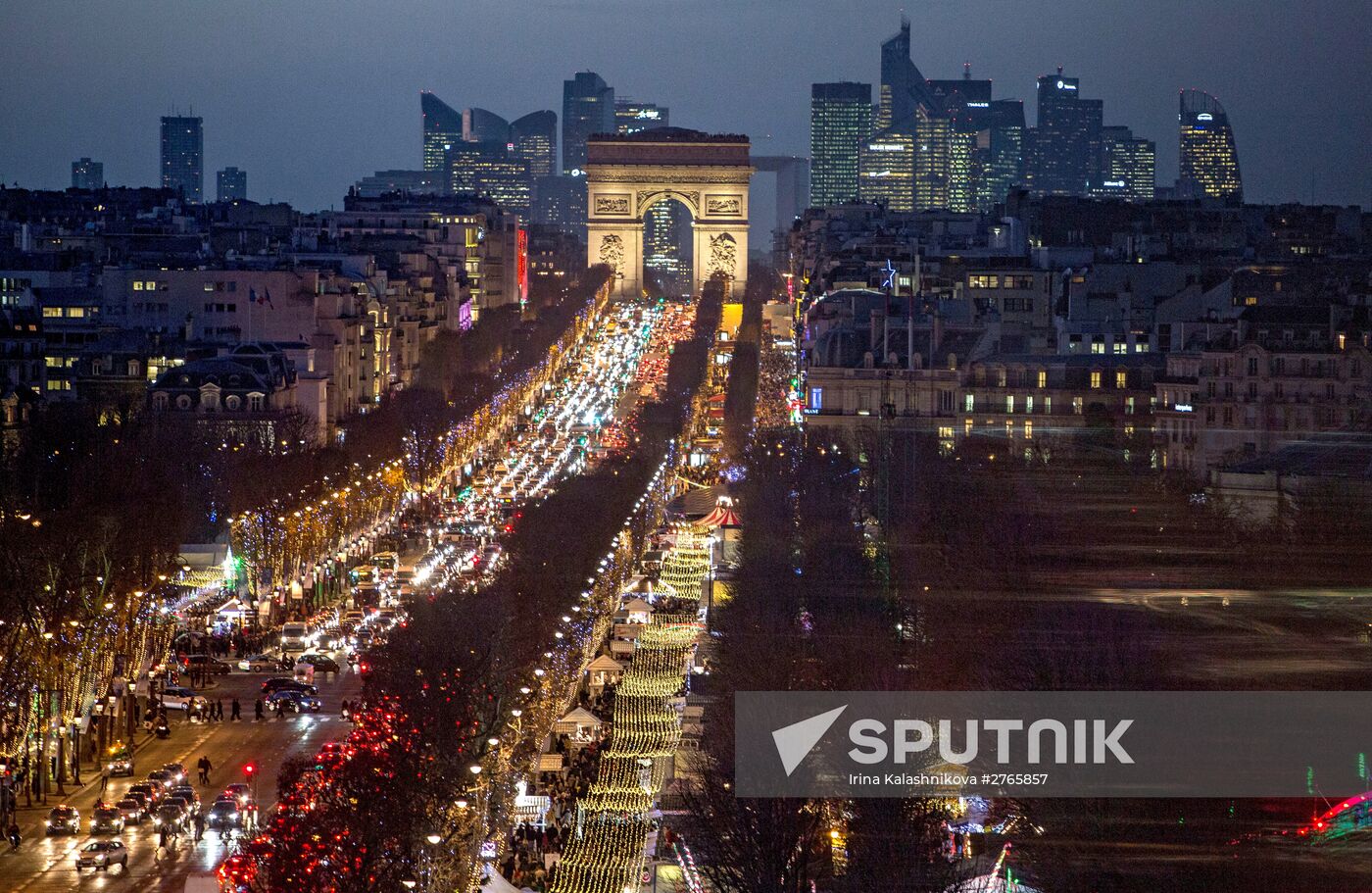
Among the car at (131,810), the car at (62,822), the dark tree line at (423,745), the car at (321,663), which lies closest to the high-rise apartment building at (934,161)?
the dark tree line at (423,745)

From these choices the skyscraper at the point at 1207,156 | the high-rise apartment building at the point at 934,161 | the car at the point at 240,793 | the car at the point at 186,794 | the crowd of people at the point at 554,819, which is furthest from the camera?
the high-rise apartment building at the point at 934,161

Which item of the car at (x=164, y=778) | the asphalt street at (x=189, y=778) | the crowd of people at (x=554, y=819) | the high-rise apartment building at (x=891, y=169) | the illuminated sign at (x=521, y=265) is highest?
the high-rise apartment building at (x=891, y=169)

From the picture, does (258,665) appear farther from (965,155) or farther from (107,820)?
(965,155)

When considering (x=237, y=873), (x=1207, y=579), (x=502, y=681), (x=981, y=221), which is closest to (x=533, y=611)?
(x=502, y=681)

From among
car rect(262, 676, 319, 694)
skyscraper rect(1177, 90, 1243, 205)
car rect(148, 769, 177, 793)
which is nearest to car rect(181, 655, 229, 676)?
car rect(262, 676, 319, 694)

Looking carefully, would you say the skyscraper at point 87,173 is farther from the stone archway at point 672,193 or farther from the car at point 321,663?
the car at point 321,663

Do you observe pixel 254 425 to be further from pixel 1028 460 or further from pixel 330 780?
pixel 330 780

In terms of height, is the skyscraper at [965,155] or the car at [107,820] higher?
the skyscraper at [965,155]
